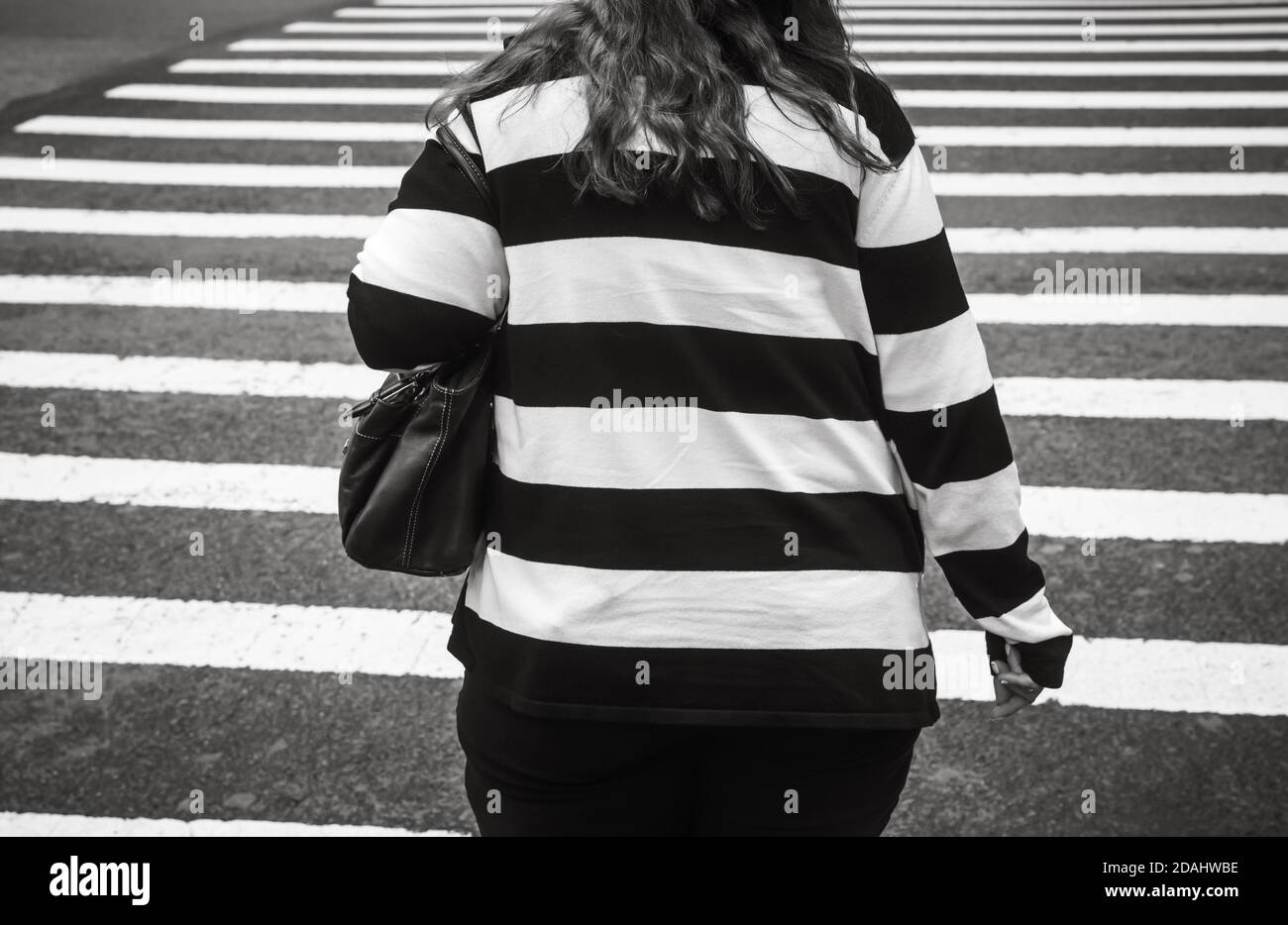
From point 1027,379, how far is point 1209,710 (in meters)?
2.27

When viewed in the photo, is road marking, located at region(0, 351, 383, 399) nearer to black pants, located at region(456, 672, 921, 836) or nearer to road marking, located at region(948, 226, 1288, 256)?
road marking, located at region(948, 226, 1288, 256)

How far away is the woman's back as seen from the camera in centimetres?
170

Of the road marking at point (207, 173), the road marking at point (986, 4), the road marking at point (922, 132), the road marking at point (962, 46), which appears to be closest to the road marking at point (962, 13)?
the road marking at point (986, 4)

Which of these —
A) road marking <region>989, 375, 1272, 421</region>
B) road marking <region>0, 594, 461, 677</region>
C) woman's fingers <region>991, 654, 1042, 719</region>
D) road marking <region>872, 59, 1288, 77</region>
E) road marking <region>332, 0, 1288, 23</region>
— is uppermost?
road marking <region>332, 0, 1288, 23</region>

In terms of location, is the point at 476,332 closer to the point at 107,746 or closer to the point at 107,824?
the point at 107,824

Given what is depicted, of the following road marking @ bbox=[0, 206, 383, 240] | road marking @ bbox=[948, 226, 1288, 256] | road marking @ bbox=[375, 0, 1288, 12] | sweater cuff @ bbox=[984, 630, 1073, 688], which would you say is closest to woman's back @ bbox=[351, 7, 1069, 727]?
sweater cuff @ bbox=[984, 630, 1073, 688]

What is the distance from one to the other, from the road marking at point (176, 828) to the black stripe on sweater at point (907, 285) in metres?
2.15

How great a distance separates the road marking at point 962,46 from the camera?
11.2m

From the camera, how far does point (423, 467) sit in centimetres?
193

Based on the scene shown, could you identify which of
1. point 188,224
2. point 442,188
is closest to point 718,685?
point 442,188

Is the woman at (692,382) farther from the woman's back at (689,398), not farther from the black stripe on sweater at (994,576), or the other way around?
the black stripe on sweater at (994,576)

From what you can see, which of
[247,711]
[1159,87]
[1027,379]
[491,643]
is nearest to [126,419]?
[247,711]

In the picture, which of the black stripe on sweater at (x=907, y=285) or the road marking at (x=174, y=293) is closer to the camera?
the black stripe on sweater at (x=907, y=285)

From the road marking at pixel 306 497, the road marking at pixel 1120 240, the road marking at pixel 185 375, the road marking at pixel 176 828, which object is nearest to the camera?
the road marking at pixel 176 828
